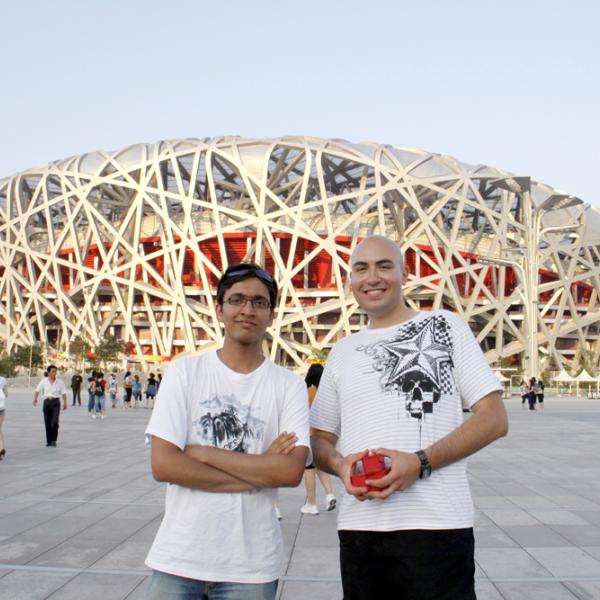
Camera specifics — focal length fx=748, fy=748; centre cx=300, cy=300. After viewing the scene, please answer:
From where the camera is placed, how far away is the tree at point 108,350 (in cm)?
4962

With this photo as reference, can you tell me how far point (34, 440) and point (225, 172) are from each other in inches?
1592

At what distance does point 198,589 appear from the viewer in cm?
248

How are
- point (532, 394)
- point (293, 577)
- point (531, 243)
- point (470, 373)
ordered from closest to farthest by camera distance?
point (470, 373) → point (293, 577) → point (532, 394) → point (531, 243)

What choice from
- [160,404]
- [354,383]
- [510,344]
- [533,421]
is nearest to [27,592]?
[160,404]

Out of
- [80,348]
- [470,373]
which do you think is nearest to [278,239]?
[80,348]

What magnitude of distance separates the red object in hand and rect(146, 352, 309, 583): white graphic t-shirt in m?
0.26

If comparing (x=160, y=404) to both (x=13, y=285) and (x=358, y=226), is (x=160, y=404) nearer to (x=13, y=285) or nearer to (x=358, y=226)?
(x=358, y=226)

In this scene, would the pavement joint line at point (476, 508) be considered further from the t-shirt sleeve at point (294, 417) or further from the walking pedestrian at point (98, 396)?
the walking pedestrian at point (98, 396)

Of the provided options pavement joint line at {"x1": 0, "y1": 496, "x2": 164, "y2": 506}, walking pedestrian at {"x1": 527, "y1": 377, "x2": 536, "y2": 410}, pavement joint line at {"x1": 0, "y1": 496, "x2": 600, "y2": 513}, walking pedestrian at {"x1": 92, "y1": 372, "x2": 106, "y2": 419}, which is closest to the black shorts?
pavement joint line at {"x1": 0, "y1": 496, "x2": 600, "y2": 513}

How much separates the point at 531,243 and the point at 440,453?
35248 millimetres

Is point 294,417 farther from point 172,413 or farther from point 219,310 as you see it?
point 219,310

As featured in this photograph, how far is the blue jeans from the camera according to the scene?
8.07 ft

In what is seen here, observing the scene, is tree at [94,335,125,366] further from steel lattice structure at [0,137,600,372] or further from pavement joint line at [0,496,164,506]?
pavement joint line at [0,496,164,506]

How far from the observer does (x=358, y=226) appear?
51.9m
